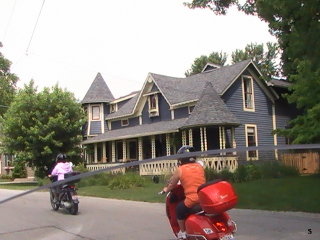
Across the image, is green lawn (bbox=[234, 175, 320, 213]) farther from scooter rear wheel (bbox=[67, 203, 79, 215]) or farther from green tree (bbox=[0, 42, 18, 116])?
green tree (bbox=[0, 42, 18, 116])

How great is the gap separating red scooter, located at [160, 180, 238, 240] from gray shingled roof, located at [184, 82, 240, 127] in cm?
2102

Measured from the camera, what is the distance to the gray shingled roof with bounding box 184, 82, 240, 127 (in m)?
26.2

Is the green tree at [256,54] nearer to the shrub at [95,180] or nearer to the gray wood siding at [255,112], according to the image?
the gray wood siding at [255,112]

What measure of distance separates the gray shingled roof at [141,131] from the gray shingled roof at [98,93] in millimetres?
3725

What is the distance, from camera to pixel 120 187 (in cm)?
469

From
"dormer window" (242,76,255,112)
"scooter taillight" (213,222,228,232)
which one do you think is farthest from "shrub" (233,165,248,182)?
"dormer window" (242,76,255,112)

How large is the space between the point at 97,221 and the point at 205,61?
2163 inches

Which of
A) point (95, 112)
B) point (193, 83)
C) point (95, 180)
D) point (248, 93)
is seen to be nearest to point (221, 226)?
point (95, 180)

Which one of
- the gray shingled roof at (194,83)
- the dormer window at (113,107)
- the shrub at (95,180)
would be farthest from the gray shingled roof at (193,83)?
the shrub at (95,180)

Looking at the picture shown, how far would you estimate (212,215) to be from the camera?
4793mm

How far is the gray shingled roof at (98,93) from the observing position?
1535 inches

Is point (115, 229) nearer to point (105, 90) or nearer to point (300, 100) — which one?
point (300, 100)

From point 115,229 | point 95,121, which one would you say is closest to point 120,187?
point 115,229

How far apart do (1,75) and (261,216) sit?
156 ft
